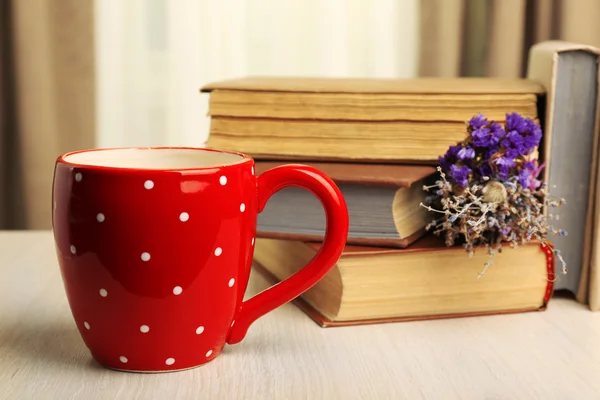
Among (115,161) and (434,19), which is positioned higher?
(434,19)

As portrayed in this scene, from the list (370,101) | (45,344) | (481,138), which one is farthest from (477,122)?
(45,344)

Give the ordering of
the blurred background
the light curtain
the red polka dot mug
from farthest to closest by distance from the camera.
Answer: the light curtain
the blurred background
the red polka dot mug

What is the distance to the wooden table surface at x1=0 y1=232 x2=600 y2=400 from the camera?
0.50 metres

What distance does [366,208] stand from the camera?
672mm

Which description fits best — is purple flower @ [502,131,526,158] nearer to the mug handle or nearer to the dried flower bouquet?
the dried flower bouquet

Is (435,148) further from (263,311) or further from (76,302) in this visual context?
(76,302)

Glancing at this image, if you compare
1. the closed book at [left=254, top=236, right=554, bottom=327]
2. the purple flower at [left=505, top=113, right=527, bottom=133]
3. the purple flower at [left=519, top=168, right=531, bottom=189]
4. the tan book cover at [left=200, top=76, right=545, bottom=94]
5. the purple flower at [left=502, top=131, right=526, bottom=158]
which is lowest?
the closed book at [left=254, top=236, right=554, bottom=327]

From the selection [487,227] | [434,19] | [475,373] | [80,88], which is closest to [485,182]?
[487,227]

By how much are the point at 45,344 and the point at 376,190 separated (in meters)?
0.30

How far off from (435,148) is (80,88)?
2.97 feet

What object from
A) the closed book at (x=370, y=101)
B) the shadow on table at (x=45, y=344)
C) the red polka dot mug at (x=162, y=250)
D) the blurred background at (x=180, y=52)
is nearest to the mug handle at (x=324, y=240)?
the red polka dot mug at (x=162, y=250)

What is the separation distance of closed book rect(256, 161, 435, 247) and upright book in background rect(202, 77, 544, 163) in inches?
1.0

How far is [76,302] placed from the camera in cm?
52

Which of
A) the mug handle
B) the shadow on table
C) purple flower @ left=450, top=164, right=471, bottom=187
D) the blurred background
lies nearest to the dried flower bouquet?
purple flower @ left=450, top=164, right=471, bottom=187
